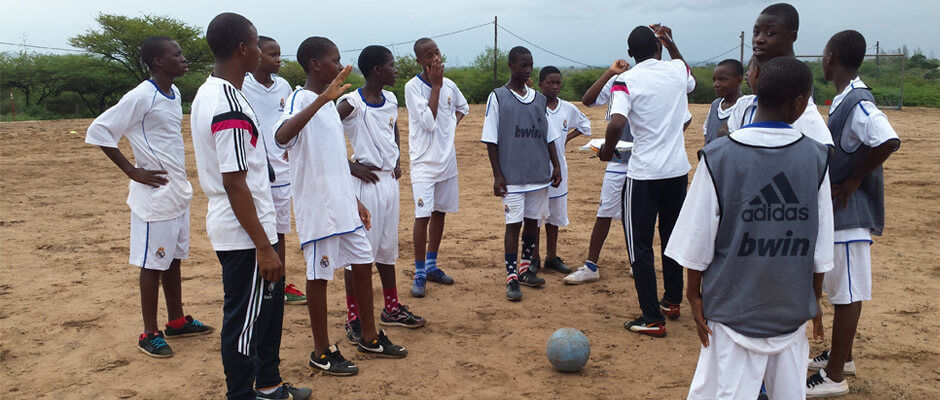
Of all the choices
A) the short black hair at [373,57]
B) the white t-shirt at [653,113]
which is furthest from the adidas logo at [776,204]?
the short black hair at [373,57]

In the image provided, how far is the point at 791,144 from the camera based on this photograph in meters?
2.54

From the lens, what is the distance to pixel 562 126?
6.56 m

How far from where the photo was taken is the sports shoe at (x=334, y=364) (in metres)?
4.21

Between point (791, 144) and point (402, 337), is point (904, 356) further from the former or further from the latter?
point (402, 337)

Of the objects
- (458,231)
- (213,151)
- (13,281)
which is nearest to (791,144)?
(213,151)

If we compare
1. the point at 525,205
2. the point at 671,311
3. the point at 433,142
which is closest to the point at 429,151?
the point at 433,142

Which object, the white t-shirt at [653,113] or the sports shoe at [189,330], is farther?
the sports shoe at [189,330]

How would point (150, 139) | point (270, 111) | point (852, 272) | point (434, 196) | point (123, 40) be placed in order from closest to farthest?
point (852, 272) → point (150, 139) → point (270, 111) → point (434, 196) → point (123, 40)

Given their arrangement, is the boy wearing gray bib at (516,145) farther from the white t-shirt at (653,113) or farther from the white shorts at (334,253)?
the white shorts at (334,253)

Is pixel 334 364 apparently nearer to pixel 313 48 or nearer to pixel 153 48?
pixel 313 48

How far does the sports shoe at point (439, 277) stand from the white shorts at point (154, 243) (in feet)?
7.98

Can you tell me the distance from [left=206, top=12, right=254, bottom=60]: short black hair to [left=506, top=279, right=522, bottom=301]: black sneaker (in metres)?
3.29

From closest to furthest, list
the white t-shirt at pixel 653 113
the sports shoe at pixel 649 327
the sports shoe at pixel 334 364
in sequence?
the sports shoe at pixel 334 364 < the white t-shirt at pixel 653 113 < the sports shoe at pixel 649 327

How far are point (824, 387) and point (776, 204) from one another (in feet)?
6.54
